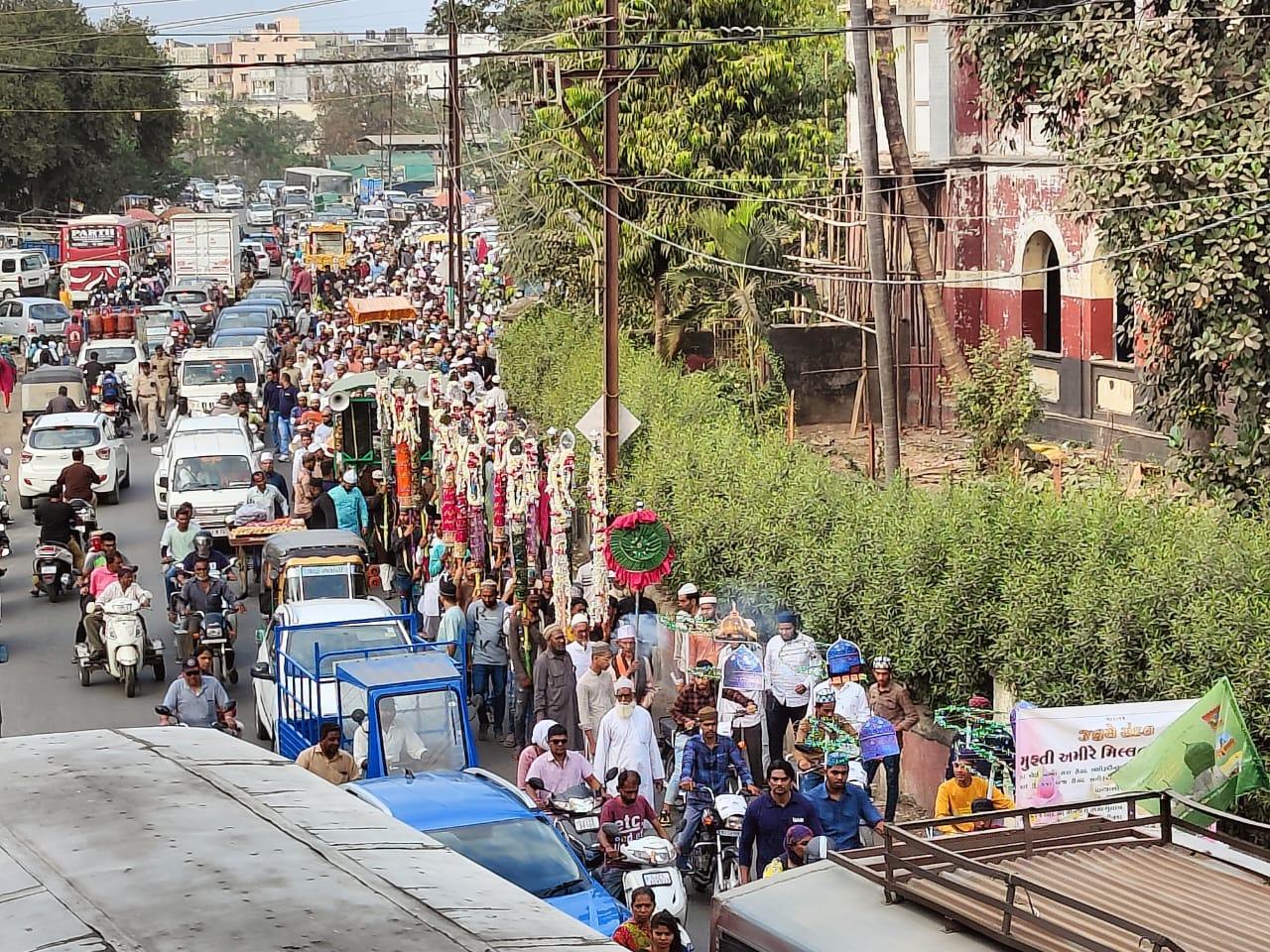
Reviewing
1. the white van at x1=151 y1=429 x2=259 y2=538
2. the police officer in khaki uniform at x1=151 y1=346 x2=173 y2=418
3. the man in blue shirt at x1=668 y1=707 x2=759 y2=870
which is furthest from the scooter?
the police officer in khaki uniform at x1=151 y1=346 x2=173 y2=418

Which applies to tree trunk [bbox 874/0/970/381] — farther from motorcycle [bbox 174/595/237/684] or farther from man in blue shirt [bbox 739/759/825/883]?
man in blue shirt [bbox 739/759/825/883]

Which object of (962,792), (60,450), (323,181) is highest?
(323,181)

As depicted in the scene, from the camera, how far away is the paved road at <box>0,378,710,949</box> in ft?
57.5

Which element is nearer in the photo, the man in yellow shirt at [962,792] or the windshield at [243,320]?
the man in yellow shirt at [962,792]

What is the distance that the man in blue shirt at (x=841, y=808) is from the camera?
10961mm

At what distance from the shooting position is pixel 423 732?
43.3 ft

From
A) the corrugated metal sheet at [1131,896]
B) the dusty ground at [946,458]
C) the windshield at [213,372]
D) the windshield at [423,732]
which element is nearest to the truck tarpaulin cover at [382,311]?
the windshield at [213,372]

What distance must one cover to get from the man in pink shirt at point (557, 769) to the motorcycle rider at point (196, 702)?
376 cm

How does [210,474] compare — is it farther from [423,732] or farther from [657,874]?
[657,874]

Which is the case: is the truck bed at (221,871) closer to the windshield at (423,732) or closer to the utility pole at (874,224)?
the windshield at (423,732)

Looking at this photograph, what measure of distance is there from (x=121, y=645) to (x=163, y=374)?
1818cm

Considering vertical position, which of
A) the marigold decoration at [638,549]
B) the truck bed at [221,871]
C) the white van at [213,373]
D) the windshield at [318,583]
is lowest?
the windshield at [318,583]

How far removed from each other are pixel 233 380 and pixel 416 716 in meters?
23.3

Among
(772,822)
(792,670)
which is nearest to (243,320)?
(792,670)
